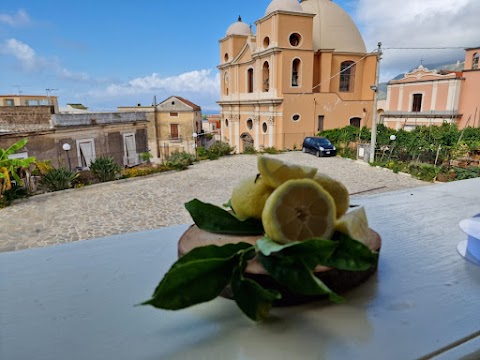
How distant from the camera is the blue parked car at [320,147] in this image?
1599 centimetres

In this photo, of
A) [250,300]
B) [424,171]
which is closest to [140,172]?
[424,171]

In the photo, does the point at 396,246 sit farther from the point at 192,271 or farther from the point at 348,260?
the point at 192,271

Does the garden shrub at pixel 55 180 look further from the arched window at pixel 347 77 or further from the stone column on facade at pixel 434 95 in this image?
the stone column on facade at pixel 434 95

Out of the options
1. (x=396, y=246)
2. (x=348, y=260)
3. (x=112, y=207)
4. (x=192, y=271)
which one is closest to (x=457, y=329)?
(x=348, y=260)

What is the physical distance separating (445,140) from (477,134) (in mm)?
1831

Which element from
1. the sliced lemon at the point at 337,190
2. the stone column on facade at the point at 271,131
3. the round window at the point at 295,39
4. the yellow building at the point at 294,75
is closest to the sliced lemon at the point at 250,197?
the sliced lemon at the point at 337,190

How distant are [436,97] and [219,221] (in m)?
24.0

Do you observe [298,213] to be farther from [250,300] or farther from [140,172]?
[140,172]

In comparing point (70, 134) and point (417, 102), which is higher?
point (417, 102)

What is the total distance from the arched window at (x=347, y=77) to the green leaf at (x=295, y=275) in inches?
864

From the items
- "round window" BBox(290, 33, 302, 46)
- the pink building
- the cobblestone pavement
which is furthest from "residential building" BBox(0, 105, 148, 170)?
the pink building

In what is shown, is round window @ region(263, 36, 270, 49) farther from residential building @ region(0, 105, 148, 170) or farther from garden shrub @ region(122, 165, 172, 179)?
garden shrub @ region(122, 165, 172, 179)

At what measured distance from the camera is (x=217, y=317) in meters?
0.71

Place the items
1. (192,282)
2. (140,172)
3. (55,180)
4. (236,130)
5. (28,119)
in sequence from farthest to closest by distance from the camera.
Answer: (236,130)
(28,119)
(140,172)
(55,180)
(192,282)
